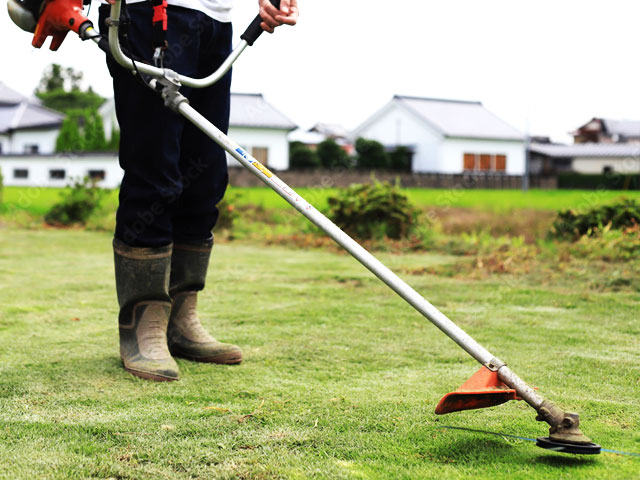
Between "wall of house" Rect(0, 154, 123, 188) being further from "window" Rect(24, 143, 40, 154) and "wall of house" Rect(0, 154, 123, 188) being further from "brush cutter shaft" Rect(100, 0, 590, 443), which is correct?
"brush cutter shaft" Rect(100, 0, 590, 443)

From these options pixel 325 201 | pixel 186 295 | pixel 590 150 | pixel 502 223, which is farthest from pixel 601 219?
pixel 590 150

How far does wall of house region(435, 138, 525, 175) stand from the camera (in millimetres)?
30609

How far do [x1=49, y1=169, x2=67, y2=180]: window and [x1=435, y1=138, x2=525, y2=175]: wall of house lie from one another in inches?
582

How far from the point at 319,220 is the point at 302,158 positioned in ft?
73.5

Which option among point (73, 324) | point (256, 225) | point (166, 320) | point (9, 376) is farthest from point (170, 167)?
point (256, 225)

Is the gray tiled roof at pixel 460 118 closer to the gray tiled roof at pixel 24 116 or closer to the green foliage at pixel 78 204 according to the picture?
the gray tiled roof at pixel 24 116

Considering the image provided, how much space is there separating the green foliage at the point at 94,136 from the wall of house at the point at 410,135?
13721 millimetres

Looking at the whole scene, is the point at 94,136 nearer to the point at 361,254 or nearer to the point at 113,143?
the point at 113,143

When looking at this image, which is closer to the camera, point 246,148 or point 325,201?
point 325,201

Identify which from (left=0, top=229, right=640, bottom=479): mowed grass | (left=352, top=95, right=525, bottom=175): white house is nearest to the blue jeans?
(left=0, top=229, right=640, bottom=479): mowed grass

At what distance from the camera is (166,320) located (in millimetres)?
2064

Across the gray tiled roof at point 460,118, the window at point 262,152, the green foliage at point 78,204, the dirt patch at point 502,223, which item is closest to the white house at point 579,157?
the gray tiled roof at point 460,118

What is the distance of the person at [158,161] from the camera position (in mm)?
1959

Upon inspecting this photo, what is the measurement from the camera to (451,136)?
30938 millimetres
